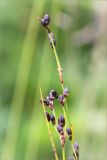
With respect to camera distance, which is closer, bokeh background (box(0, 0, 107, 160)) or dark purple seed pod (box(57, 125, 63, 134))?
dark purple seed pod (box(57, 125, 63, 134))

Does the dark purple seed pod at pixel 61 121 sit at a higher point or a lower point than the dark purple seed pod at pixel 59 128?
higher

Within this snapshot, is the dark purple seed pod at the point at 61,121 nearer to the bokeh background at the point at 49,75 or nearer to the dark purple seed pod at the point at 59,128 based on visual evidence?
the dark purple seed pod at the point at 59,128

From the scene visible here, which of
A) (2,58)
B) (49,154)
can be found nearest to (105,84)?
(49,154)

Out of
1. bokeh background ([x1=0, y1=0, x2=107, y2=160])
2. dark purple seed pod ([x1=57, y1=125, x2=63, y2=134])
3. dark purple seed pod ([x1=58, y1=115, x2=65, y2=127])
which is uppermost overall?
dark purple seed pod ([x1=58, y1=115, x2=65, y2=127])

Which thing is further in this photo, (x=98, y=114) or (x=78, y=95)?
(x=78, y=95)

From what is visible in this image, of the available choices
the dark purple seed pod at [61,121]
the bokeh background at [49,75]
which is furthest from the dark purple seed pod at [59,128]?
the bokeh background at [49,75]

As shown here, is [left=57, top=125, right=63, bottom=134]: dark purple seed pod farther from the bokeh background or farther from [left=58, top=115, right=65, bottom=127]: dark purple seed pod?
the bokeh background

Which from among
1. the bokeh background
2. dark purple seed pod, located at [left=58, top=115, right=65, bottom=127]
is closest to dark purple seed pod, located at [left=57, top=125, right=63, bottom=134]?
dark purple seed pod, located at [left=58, top=115, right=65, bottom=127]

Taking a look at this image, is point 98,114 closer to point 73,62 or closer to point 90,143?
point 90,143
